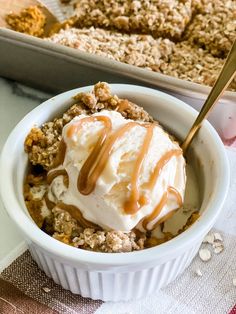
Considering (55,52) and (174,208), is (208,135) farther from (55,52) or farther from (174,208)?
(55,52)

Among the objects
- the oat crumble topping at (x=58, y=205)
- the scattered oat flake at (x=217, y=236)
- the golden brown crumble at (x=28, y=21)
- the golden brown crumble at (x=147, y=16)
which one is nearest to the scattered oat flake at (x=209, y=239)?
the scattered oat flake at (x=217, y=236)

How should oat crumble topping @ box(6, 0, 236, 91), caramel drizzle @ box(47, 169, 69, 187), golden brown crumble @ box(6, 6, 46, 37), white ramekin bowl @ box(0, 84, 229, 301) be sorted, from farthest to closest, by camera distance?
1. golden brown crumble @ box(6, 6, 46, 37)
2. oat crumble topping @ box(6, 0, 236, 91)
3. caramel drizzle @ box(47, 169, 69, 187)
4. white ramekin bowl @ box(0, 84, 229, 301)

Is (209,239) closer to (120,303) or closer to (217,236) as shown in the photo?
(217,236)

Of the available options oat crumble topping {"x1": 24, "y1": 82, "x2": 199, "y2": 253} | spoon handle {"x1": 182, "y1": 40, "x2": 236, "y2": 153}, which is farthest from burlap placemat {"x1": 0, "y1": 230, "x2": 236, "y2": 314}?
spoon handle {"x1": 182, "y1": 40, "x2": 236, "y2": 153}

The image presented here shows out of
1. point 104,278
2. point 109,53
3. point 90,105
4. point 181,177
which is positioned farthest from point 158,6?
point 104,278

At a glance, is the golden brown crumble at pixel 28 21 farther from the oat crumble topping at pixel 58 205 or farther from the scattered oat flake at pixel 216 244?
the scattered oat flake at pixel 216 244

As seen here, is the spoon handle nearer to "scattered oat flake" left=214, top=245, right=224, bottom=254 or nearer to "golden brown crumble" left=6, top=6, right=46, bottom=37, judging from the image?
"scattered oat flake" left=214, top=245, right=224, bottom=254
